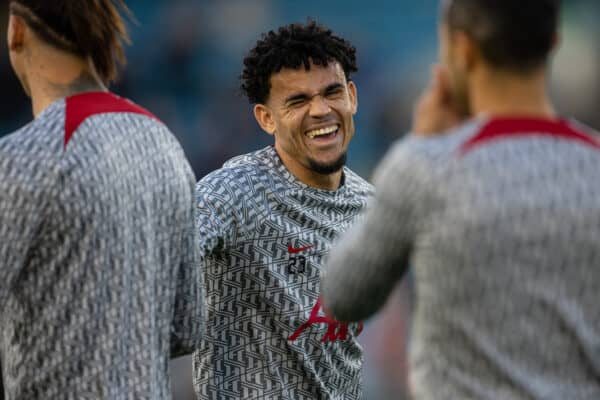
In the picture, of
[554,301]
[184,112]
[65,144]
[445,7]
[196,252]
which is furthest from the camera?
[184,112]

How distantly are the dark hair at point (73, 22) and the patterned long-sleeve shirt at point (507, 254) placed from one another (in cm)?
106

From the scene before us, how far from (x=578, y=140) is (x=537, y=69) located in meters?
0.19

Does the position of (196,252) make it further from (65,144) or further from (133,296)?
(65,144)

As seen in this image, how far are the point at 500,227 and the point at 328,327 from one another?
1.99m

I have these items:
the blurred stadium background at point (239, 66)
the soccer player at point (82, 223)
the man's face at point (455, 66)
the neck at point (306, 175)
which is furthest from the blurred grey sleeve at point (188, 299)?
the blurred stadium background at point (239, 66)

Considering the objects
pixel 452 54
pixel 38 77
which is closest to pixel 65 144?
pixel 38 77

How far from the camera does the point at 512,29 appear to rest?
7.97 ft

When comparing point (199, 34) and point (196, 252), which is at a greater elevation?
point (199, 34)

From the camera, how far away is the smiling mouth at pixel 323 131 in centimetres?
464

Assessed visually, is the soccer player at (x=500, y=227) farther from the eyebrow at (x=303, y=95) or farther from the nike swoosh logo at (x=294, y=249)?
the eyebrow at (x=303, y=95)

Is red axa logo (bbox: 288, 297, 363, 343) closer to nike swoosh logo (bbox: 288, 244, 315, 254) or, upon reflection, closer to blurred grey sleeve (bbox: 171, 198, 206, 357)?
nike swoosh logo (bbox: 288, 244, 315, 254)

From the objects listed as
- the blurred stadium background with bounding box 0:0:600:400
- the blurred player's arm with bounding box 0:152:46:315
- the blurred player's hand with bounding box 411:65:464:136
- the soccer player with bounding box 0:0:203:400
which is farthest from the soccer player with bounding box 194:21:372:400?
the blurred stadium background with bounding box 0:0:600:400

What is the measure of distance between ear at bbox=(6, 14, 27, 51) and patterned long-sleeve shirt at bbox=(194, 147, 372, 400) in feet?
3.97

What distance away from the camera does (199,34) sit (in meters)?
9.59
